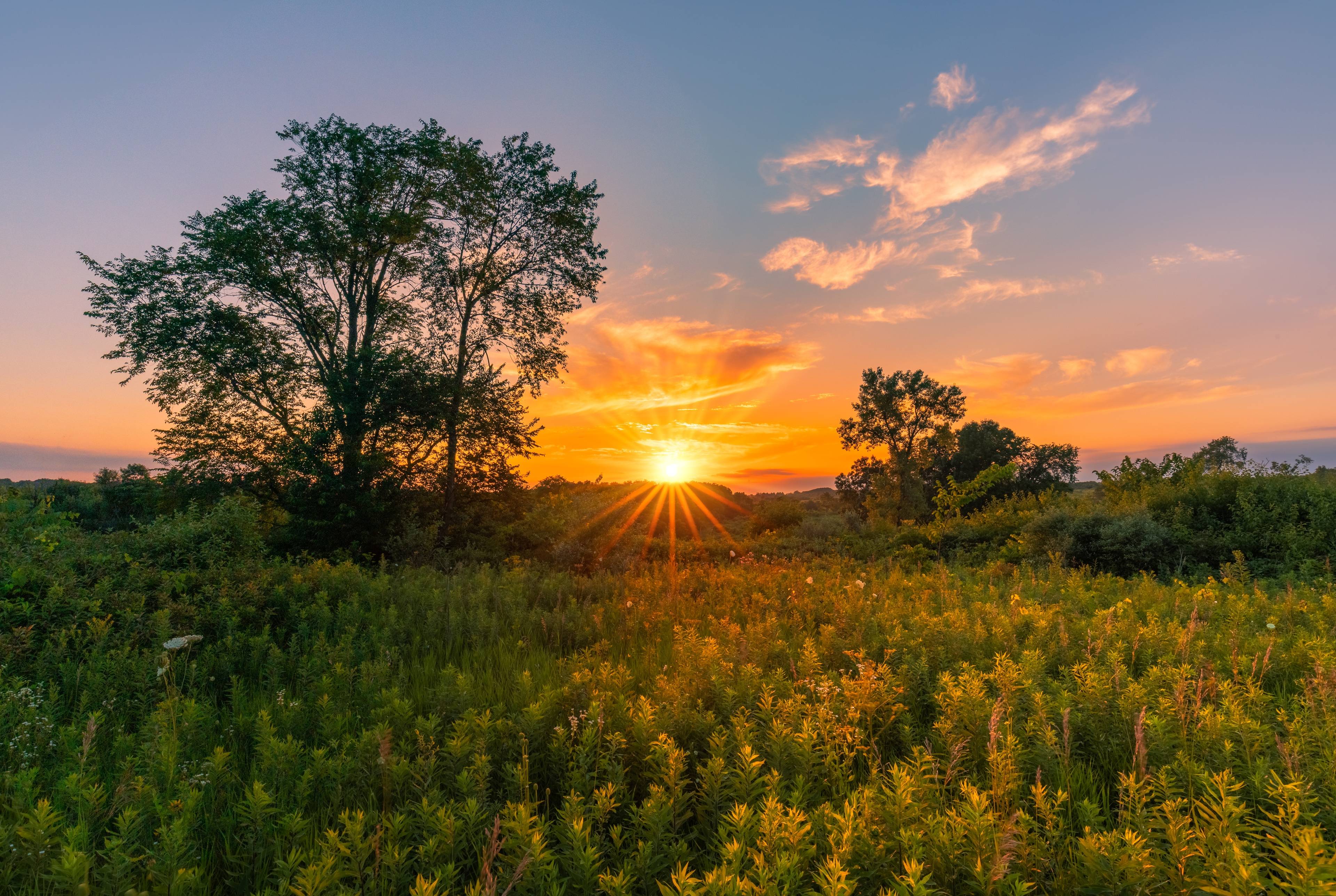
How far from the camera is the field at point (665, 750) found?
2213 mm

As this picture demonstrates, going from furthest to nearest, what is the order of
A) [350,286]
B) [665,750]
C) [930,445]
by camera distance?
[930,445], [350,286], [665,750]

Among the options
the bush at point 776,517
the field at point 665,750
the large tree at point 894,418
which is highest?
the large tree at point 894,418

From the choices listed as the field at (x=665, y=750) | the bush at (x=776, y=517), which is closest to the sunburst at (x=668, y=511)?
the bush at (x=776, y=517)

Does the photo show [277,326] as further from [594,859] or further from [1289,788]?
[1289,788]

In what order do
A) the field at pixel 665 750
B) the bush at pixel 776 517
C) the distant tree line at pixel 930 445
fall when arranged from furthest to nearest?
the distant tree line at pixel 930 445, the bush at pixel 776 517, the field at pixel 665 750

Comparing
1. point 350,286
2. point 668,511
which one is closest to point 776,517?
point 668,511

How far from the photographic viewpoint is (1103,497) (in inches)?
665

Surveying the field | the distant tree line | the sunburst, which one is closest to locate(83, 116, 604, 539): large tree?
the sunburst

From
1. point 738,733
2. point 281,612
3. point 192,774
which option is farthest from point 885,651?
point 281,612

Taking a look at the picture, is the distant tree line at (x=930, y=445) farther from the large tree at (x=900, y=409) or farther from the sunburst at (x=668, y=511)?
the sunburst at (x=668, y=511)

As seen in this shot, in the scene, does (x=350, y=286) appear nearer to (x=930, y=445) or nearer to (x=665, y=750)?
(x=665, y=750)

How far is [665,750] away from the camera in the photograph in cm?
290

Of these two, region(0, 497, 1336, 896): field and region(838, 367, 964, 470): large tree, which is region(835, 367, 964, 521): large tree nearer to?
Result: region(838, 367, 964, 470): large tree

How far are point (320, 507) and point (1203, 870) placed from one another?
18.7 metres
